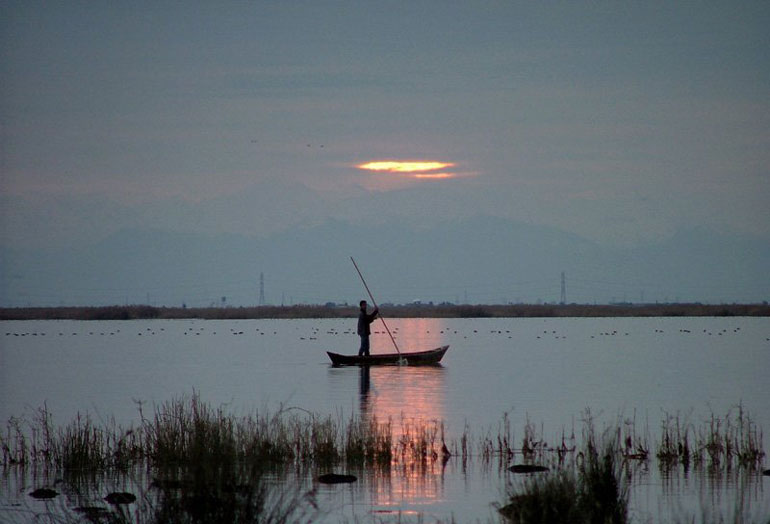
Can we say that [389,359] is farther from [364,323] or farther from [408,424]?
[408,424]

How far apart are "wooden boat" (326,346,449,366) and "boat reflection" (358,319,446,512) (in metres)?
0.42

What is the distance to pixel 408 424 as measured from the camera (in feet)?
68.5

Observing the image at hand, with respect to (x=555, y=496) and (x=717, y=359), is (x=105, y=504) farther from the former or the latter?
(x=717, y=359)

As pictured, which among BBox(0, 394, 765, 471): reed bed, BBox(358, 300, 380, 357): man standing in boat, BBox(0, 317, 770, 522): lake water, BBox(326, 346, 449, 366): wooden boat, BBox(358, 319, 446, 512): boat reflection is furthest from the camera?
BBox(326, 346, 449, 366): wooden boat

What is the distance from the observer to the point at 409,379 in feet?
126

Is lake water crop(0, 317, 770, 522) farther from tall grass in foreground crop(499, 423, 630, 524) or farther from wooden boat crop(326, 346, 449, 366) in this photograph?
tall grass in foreground crop(499, 423, 630, 524)

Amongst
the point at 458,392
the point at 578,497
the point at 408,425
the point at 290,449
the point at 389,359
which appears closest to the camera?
the point at 578,497

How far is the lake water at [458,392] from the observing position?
15.1 meters

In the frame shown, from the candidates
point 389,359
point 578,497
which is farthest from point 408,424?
point 389,359

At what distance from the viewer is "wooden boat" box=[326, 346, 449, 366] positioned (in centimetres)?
3950

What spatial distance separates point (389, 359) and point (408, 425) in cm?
1959

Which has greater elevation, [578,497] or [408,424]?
[578,497]

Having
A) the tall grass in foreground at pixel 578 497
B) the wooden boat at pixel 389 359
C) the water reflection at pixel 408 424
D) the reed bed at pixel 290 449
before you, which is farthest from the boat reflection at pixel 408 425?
the tall grass in foreground at pixel 578 497

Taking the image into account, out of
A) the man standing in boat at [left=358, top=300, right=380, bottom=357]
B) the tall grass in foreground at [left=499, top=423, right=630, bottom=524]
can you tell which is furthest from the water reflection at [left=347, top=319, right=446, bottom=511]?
the tall grass in foreground at [left=499, top=423, right=630, bottom=524]
